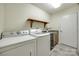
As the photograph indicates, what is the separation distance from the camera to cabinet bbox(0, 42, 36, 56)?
1050mm

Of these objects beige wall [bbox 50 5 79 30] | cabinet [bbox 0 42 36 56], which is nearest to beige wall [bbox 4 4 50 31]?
cabinet [bbox 0 42 36 56]

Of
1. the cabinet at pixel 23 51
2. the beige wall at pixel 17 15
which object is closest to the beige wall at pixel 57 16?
the beige wall at pixel 17 15

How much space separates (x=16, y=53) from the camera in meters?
1.14

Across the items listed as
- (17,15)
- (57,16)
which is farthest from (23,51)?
(57,16)

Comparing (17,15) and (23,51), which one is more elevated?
(17,15)

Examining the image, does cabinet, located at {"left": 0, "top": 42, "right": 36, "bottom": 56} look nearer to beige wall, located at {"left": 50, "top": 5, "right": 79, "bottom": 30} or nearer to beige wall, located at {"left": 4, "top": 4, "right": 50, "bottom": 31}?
beige wall, located at {"left": 4, "top": 4, "right": 50, "bottom": 31}

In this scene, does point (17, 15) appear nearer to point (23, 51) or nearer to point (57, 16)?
point (23, 51)

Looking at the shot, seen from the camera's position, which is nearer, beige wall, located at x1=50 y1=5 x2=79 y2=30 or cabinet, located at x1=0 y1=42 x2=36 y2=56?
cabinet, located at x1=0 y1=42 x2=36 y2=56

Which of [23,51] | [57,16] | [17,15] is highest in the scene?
[57,16]

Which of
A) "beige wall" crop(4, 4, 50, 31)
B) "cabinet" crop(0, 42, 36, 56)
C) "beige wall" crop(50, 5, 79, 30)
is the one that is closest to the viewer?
"cabinet" crop(0, 42, 36, 56)

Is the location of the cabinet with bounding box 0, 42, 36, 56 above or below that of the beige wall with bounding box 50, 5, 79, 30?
below

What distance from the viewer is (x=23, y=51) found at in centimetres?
128

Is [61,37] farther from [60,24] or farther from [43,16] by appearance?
[43,16]

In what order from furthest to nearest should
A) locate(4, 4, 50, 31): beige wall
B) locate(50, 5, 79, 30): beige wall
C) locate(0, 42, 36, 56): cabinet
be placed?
locate(50, 5, 79, 30): beige wall
locate(4, 4, 50, 31): beige wall
locate(0, 42, 36, 56): cabinet
